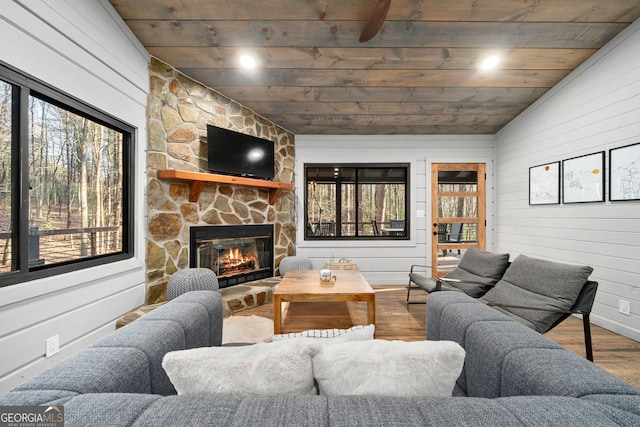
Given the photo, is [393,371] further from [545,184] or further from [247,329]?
[545,184]

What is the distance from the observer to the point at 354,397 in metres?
0.67

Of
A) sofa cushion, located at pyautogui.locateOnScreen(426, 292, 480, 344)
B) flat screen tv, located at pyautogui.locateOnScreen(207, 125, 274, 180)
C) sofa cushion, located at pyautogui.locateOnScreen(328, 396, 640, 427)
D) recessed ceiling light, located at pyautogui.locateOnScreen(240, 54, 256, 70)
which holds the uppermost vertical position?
recessed ceiling light, located at pyautogui.locateOnScreen(240, 54, 256, 70)

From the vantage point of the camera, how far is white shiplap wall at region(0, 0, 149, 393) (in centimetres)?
166

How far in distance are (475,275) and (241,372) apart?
2.99m

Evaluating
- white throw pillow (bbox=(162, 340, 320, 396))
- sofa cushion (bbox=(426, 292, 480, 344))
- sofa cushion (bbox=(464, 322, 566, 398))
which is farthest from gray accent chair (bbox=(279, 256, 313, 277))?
white throw pillow (bbox=(162, 340, 320, 396))

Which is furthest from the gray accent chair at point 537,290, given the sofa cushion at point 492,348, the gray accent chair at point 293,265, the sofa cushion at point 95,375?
the sofa cushion at point 95,375

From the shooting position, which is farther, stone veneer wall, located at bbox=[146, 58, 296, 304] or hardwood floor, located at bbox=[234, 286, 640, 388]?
stone veneer wall, located at bbox=[146, 58, 296, 304]

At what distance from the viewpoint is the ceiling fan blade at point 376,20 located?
203 centimetres

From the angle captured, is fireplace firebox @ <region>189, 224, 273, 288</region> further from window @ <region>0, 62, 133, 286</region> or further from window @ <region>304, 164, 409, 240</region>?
window @ <region>304, 164, 409, 240</region>

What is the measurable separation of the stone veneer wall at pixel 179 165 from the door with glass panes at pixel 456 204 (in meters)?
3.03

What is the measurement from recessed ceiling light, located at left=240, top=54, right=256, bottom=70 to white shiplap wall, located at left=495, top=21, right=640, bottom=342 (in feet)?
11.4

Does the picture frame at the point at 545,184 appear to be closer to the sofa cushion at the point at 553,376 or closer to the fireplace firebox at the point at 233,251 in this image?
the sofa cushion at the point at 553,376

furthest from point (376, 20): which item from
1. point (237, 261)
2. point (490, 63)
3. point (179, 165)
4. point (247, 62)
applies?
point (237, 261)

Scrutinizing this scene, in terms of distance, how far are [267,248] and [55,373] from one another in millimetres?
3580
